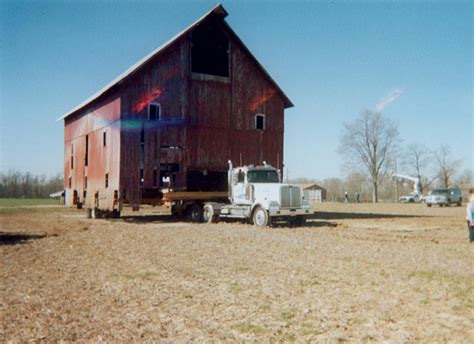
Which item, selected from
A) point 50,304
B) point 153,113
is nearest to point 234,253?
point 50,304

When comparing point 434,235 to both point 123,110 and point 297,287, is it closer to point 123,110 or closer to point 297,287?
point 297,287

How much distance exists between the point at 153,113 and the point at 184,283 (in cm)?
1854

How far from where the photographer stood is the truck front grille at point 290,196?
20047 mm

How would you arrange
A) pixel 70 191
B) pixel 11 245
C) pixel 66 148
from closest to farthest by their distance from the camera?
pixel 11 245
pixel 70 191
pixel 66 148

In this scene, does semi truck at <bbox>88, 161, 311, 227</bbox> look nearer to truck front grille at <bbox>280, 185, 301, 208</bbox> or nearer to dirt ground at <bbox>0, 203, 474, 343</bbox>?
truck front grille at <bbox>280, 185, 301, 208</bbox>

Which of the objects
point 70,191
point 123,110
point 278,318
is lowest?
point 278,318

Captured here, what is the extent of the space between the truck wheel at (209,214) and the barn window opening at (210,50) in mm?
8812

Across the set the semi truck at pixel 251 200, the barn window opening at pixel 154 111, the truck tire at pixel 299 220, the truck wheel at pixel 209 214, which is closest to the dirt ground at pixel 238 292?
the semi truck at pixel 251 200

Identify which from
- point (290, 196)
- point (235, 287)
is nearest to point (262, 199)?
point (290, 196)

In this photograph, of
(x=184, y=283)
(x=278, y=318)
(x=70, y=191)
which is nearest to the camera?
(x=278, y=318)

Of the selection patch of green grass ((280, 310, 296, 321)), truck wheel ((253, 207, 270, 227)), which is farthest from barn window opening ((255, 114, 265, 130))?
patch of green grass ((280, 310, 296, 321))

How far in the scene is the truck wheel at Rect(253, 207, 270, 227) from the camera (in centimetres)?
2012

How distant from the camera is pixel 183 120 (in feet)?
86.3

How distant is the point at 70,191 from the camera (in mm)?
33438
